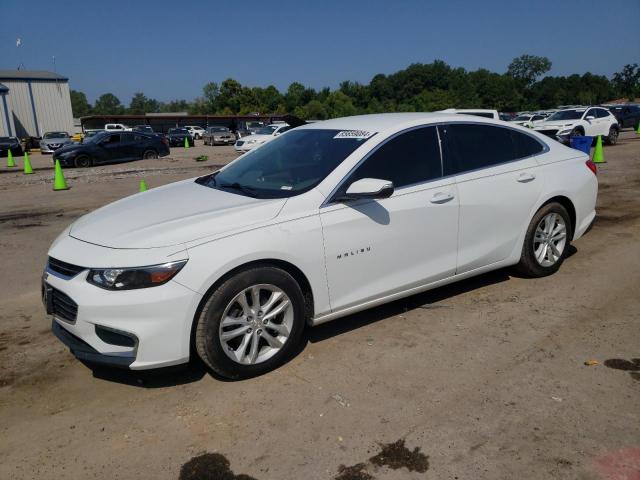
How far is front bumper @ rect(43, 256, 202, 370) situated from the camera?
3.07m

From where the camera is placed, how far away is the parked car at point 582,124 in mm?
19641

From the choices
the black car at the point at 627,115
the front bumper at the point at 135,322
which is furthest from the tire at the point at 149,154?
the black car at the point at 627,115

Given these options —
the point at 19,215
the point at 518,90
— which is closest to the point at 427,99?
the point at 518,90

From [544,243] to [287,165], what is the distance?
8.62ft

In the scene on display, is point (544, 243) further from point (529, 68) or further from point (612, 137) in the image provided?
point (529, 68)

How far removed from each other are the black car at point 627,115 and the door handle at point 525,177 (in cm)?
3193

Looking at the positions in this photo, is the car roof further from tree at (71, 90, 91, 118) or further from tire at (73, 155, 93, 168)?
tree at (71, 90, 91, 118)

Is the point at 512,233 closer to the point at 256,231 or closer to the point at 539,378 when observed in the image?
the point at 539,378

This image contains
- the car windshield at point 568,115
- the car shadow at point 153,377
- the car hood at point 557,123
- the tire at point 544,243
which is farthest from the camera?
the car windshield at point 568,115

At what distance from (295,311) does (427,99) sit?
113 meters

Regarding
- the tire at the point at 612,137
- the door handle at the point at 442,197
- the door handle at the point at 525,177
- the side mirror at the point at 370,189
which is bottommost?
the tire at the point at 612,137

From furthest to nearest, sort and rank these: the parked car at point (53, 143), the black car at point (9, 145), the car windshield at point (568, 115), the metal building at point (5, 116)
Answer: the metal building at point (5, 116)
the parked car at point (53, 143)
the black car at point (9, 145)
the car windshield at point (568, 115)

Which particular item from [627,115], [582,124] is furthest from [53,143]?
[627,115]

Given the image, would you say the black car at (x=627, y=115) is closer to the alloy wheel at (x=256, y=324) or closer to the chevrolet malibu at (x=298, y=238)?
the chevrolet malibu at (x=298, y=238)
